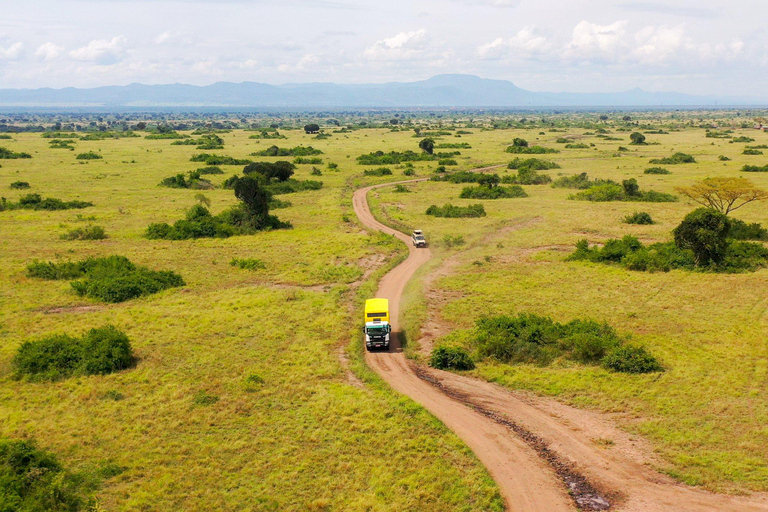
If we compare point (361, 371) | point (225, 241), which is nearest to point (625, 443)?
point (361, 371)

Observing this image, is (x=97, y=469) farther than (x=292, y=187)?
No

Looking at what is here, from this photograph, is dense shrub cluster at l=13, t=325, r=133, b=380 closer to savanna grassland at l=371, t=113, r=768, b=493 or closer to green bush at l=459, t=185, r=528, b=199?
savanna grassland at l=371, t=113, r=768, b=493

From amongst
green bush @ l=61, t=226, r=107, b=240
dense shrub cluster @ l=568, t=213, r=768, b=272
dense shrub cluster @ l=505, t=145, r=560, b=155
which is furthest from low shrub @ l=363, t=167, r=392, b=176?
dense shrub cluster @ l=568, t=213, r=768, b=272

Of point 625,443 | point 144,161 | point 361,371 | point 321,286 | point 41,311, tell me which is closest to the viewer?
point 625,443

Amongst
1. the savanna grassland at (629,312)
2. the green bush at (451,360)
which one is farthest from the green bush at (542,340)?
the green bush at (451,360)

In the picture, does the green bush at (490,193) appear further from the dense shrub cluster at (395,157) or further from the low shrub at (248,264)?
the low shrub at (248,264)

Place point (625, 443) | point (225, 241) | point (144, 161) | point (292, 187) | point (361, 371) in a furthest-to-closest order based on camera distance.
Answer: point (144, 161) < point (292, 187) < point (225, 241) < point (361, 371) < point (625, 443)

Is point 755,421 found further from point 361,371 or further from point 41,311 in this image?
point 41,311
